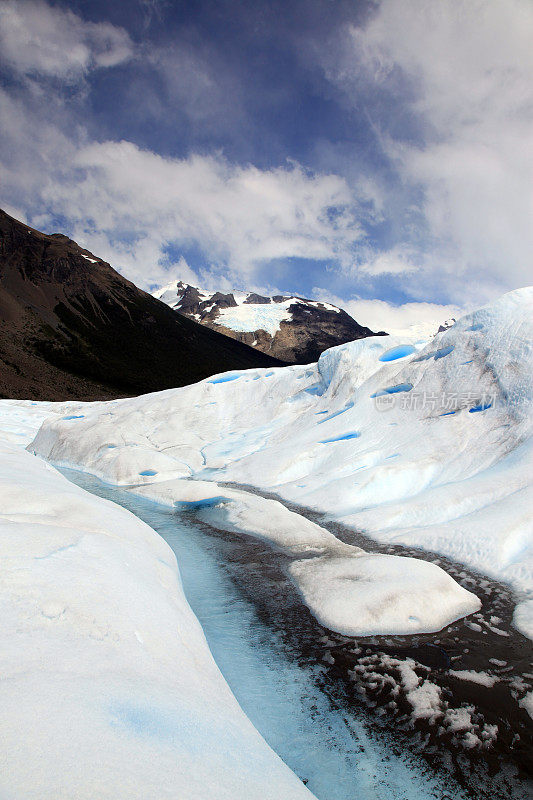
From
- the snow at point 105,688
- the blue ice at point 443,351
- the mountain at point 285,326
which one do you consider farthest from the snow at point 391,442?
the mountain at point 285,326

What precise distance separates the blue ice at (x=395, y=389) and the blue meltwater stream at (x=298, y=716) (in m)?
10.7

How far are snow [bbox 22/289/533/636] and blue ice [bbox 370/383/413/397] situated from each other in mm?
87

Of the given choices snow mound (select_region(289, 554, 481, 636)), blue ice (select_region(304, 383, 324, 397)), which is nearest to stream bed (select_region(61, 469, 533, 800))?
snow mound (select_region(289, 554, 481, 636))

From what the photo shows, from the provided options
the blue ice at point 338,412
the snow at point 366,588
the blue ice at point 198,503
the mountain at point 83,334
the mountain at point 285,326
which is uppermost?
the mountain at point 285,326

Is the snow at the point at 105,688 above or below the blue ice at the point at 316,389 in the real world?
below

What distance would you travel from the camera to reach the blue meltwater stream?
3057 millimetres

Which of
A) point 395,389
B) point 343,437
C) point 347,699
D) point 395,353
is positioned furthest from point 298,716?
point 395,353

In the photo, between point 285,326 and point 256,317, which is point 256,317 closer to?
point 256,317

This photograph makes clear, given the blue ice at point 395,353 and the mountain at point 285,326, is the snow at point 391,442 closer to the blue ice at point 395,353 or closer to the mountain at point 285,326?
the blue ice at point 395,353

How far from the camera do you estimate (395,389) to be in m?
15.2

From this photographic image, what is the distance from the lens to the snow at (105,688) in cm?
189

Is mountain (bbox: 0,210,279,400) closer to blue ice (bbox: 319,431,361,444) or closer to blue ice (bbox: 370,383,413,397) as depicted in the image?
blue ice (bbox: 319,431,361,444)

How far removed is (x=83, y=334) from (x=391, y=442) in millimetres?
106558

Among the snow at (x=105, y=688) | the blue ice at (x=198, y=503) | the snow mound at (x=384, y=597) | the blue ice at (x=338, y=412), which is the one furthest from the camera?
the blue ice at (x=338, y=412)
